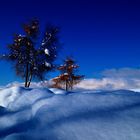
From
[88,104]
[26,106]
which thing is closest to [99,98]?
[88,104]

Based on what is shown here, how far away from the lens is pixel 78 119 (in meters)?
1.49

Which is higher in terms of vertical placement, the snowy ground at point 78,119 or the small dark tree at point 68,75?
the small dark tree at point 68,75

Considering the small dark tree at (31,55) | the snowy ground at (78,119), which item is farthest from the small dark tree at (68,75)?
the snowy ground at (78,119)

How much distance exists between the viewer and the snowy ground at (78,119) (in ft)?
4.48

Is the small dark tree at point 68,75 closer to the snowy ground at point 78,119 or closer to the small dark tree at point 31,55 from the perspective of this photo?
the small dark tree at point 31,55

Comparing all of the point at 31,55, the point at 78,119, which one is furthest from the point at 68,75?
the point at 78,119

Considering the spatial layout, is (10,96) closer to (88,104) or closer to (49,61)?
(88,104)

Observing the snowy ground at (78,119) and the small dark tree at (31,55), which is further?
the small dark tree at (31,55)

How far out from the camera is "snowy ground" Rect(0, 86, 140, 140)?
137 cm

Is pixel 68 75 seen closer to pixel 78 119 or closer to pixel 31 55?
pixel 31 55

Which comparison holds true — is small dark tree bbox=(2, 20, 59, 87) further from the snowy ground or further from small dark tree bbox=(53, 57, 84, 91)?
the snowy ground

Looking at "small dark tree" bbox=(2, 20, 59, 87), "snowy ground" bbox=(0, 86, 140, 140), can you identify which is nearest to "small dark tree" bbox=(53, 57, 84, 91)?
"small dark tree" bbox=(2, 20, 59, 87)

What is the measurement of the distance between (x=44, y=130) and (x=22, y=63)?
16.9 metres

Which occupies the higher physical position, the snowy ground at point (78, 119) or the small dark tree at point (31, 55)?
the small dark tree at point (31, 55)
